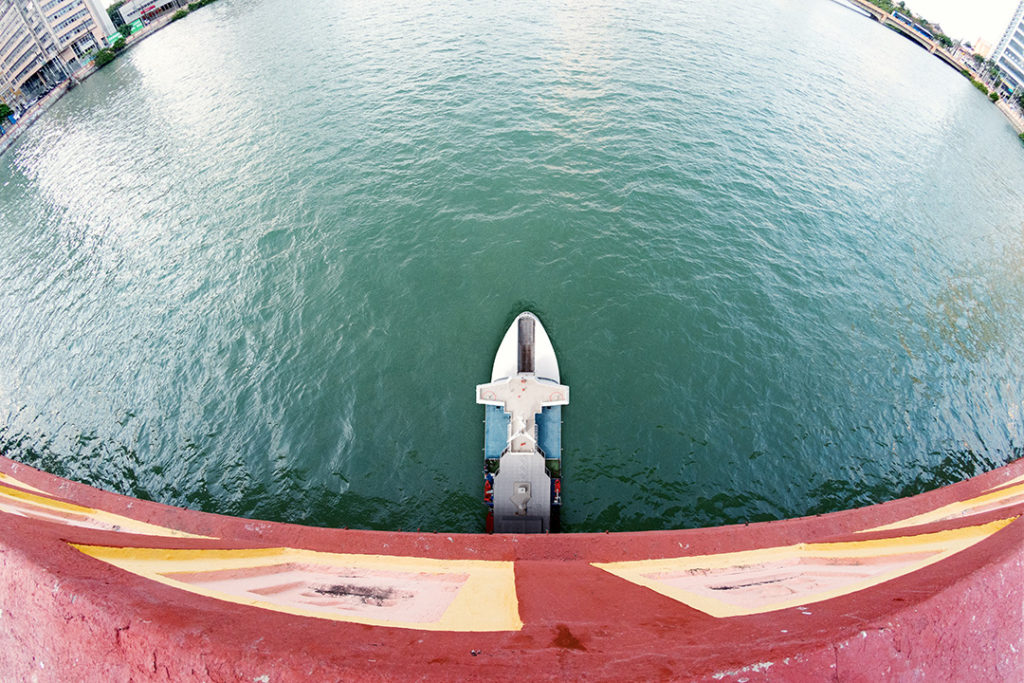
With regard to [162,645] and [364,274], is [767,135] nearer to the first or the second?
[364,274]

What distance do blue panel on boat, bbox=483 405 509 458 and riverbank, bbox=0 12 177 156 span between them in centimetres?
5336

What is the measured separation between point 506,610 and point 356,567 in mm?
4850

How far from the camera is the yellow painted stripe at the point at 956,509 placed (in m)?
16.2

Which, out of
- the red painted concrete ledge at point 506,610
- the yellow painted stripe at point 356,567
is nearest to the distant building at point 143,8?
the red painted concrete ledge at point 506,610

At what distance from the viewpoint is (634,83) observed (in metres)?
45.6

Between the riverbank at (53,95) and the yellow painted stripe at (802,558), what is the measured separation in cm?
6172

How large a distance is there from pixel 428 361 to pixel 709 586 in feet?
50.7

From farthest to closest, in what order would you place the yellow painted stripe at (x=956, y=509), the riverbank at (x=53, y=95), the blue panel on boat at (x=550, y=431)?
the riverbank at (x=53, y=95) → the blue panel on boat at (x=550, y=431) → the yellow painted stripe at (x=956, y=509)

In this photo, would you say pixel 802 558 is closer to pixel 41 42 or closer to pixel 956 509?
pixel 956 509

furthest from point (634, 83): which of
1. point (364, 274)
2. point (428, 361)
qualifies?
point (428, 361)

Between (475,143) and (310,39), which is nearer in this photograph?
(475,143)

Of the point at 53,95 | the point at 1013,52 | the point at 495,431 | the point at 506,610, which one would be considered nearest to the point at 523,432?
the point at 495,431

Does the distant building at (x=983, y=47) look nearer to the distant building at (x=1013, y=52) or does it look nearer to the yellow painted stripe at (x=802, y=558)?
the distant building at (x=1013, y=52)

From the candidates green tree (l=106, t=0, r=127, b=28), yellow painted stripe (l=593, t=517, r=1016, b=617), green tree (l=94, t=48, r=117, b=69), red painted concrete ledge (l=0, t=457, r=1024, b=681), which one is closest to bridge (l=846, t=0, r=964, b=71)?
yellow painted stripe (l=593, t=517, r=1016, b=617)
